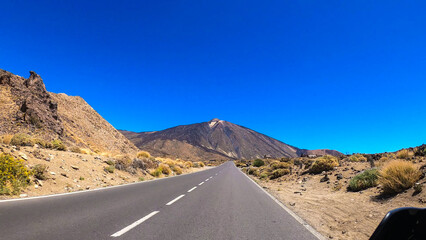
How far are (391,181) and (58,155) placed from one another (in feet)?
57.6

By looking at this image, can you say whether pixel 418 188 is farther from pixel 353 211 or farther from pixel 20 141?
pixel 20 141

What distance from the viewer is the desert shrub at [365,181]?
10.8 metres

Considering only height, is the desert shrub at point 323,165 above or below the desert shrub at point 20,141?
below

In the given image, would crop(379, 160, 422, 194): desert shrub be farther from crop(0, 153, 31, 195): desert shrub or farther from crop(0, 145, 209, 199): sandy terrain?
crop(0, 153, 31, 195): desert shrub

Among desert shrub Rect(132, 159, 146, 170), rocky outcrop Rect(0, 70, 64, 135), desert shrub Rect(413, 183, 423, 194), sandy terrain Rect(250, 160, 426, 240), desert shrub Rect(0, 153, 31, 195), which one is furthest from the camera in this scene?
rocky outcrop Rect(0, 70, 64, 135)

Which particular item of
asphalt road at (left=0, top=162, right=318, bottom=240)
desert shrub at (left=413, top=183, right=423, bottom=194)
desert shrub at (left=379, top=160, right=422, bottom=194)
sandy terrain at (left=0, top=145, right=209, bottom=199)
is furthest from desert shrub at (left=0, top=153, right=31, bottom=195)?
desert shrub at (left=413, top=183, right=423, bottom=194)

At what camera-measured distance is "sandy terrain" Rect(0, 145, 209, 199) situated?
1093 centimetres

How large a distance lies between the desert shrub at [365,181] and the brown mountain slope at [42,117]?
28.2m

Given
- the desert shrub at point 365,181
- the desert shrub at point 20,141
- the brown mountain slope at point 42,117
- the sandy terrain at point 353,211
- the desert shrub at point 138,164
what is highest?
the brown mountain slope at point 42,117

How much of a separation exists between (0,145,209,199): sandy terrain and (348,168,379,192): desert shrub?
13.0m

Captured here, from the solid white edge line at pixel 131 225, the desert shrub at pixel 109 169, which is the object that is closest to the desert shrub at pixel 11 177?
the solid white edge line at pixel 131 225

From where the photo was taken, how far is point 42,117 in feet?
95.9

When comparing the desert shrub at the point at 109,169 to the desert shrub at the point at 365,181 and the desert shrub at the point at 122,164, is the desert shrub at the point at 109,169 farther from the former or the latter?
the desert shrub at the point at 365,181

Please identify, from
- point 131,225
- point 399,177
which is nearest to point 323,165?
point 399,177
